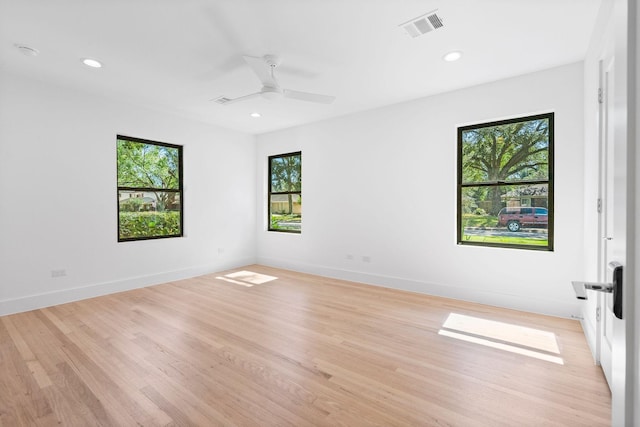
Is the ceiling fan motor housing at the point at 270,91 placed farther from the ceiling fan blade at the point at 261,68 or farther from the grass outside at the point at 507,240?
the grass outside at the point at 507,240

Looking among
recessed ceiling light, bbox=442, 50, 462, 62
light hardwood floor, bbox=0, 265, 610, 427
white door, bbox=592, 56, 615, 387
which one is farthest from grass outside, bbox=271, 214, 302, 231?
white door, bbox=592, 56, 615, 387

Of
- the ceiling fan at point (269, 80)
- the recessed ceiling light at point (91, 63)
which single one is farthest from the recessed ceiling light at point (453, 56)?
the recessed ceiling light at point (91, 63)

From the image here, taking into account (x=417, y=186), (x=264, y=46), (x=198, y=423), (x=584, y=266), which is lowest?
(x=198, y=423)

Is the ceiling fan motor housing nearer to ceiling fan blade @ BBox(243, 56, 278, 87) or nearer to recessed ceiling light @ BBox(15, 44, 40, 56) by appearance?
ceiling fan blade @ BBox(243, 56, 278, 87)

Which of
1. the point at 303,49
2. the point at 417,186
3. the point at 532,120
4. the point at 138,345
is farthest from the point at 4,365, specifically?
the point at 532,120

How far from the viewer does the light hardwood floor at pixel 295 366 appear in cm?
182

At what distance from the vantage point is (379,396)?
1974 millimetres

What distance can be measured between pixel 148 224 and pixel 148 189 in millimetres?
548

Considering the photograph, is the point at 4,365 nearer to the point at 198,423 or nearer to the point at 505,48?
the point at 198,423

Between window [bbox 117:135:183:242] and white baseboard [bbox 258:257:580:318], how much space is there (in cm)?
234

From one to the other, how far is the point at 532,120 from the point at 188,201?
16.5ft

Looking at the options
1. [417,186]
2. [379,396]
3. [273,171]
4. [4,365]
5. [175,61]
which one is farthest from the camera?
[273,171]

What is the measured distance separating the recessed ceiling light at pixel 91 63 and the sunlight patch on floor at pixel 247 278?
3247 millimetres

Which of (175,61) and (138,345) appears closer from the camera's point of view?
(138,345)
